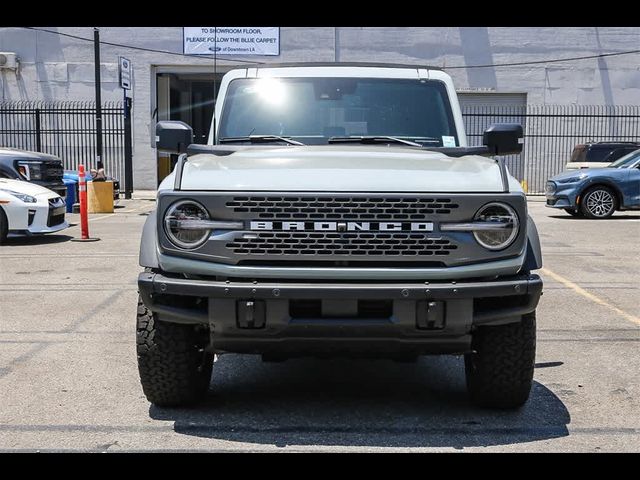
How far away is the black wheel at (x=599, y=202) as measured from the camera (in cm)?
1727

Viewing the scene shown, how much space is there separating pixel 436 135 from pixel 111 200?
1482cm

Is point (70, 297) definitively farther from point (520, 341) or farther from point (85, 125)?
point (85, 125)

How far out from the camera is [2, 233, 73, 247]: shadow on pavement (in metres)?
12.9

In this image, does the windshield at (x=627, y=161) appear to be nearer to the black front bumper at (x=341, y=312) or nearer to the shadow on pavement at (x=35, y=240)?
the shadow on pavement at (x=35, y=240)

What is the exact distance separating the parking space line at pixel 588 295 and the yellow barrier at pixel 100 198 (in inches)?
461

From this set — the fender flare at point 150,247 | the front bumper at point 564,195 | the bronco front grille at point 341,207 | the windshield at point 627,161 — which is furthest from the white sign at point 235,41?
the bronco front grille at point 341,207

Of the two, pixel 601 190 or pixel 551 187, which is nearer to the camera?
pixel 601 190

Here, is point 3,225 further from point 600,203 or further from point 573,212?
point 573,212

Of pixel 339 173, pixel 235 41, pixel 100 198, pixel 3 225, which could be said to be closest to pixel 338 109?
pixel 339 173

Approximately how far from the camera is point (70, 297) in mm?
8367

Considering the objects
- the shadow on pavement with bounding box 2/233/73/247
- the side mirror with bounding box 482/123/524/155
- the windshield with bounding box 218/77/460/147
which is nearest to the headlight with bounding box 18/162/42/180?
the shadow on pavement with bounding box 2/233/73/247

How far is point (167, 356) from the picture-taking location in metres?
4.43

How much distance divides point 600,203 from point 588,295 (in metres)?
9.33
